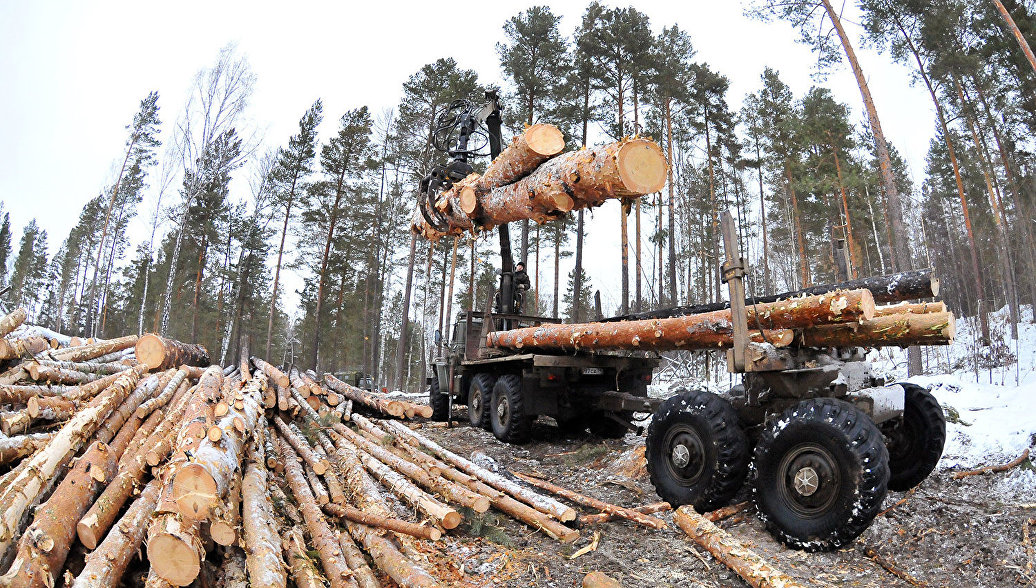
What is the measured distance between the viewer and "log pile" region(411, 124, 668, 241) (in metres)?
4.85

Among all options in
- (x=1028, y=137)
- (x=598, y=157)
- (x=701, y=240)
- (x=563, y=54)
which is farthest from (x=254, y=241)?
(x=1028, y=137)

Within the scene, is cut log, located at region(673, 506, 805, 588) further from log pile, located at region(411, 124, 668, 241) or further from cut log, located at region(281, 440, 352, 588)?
log pile, located at region(411, 124, 668, 241)

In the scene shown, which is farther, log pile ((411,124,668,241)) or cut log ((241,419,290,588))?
log pile ((411,124,668,241))

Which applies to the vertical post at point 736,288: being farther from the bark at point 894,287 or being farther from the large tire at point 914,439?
the large tire at point 914,439

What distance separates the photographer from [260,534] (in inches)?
118

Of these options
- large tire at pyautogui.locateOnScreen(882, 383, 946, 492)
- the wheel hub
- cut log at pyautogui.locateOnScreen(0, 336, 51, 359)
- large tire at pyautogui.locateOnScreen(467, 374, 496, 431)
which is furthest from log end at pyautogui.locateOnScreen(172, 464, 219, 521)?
large tire at pyautogui.locateOnScreen(467, 374, 496, 431)

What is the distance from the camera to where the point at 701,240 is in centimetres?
2608

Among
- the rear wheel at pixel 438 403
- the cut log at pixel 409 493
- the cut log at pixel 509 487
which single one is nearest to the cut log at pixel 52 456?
the cut log at pixel 409 493

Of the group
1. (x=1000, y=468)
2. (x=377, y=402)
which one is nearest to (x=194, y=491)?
(x=377, y=402)

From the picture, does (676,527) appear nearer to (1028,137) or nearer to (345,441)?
(345,441)

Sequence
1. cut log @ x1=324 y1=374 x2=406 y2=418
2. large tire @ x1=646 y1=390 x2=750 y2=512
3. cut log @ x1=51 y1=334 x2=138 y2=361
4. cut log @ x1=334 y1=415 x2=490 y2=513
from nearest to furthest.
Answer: cut log @ x1=334 y1=415 x2=490 y2=513, large tire @ x1=646 y1=390 x2=750 y2=512, cut log @ x1=51 y1=334 x2=138 y2=361, cut log @ x1=324 y1=374 x2=406 y2=418

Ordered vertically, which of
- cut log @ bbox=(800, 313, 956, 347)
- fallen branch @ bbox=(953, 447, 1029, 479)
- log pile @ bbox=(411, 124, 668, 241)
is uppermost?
log pile @ bbox=(411, 124, 668, 241)

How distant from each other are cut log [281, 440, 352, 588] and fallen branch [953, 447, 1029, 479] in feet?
18.3

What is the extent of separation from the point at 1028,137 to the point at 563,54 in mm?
16269
